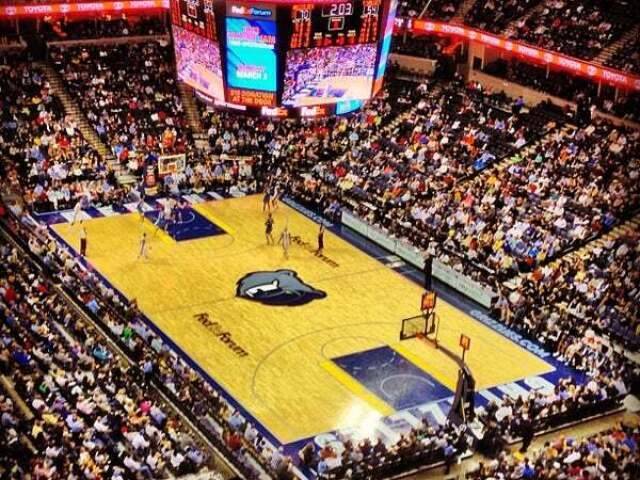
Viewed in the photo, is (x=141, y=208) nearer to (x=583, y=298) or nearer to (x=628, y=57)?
(x=583, y=298)

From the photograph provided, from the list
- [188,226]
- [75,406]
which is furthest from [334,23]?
[75,406]

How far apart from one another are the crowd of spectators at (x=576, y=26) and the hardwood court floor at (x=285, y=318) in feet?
41.4

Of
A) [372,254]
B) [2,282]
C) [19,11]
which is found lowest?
[372,254]

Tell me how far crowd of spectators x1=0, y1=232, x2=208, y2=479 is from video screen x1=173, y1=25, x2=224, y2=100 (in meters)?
9.16

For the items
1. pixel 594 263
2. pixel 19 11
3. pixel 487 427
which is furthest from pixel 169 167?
pixel 487 427

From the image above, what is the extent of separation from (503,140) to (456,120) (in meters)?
2.80

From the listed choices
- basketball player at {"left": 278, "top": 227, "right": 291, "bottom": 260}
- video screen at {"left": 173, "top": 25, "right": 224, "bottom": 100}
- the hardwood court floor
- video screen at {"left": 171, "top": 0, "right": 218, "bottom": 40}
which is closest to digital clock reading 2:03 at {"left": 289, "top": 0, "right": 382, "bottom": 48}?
video screen at {"left": 171, "top": 0, "right": 218, "bottom": 40}

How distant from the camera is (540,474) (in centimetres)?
2628

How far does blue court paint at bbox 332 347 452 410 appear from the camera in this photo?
31938mm

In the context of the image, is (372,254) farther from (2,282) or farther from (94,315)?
(2,282)

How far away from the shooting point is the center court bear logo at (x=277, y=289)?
37.4m

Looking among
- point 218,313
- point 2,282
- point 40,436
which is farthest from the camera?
point 218,313

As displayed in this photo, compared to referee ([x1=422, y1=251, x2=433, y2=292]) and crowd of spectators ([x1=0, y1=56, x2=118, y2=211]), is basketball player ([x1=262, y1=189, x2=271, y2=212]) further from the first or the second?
referee ([x1=422, y1=251, x2=433, y2=292])

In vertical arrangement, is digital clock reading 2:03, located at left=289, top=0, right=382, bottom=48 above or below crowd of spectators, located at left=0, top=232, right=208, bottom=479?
above
